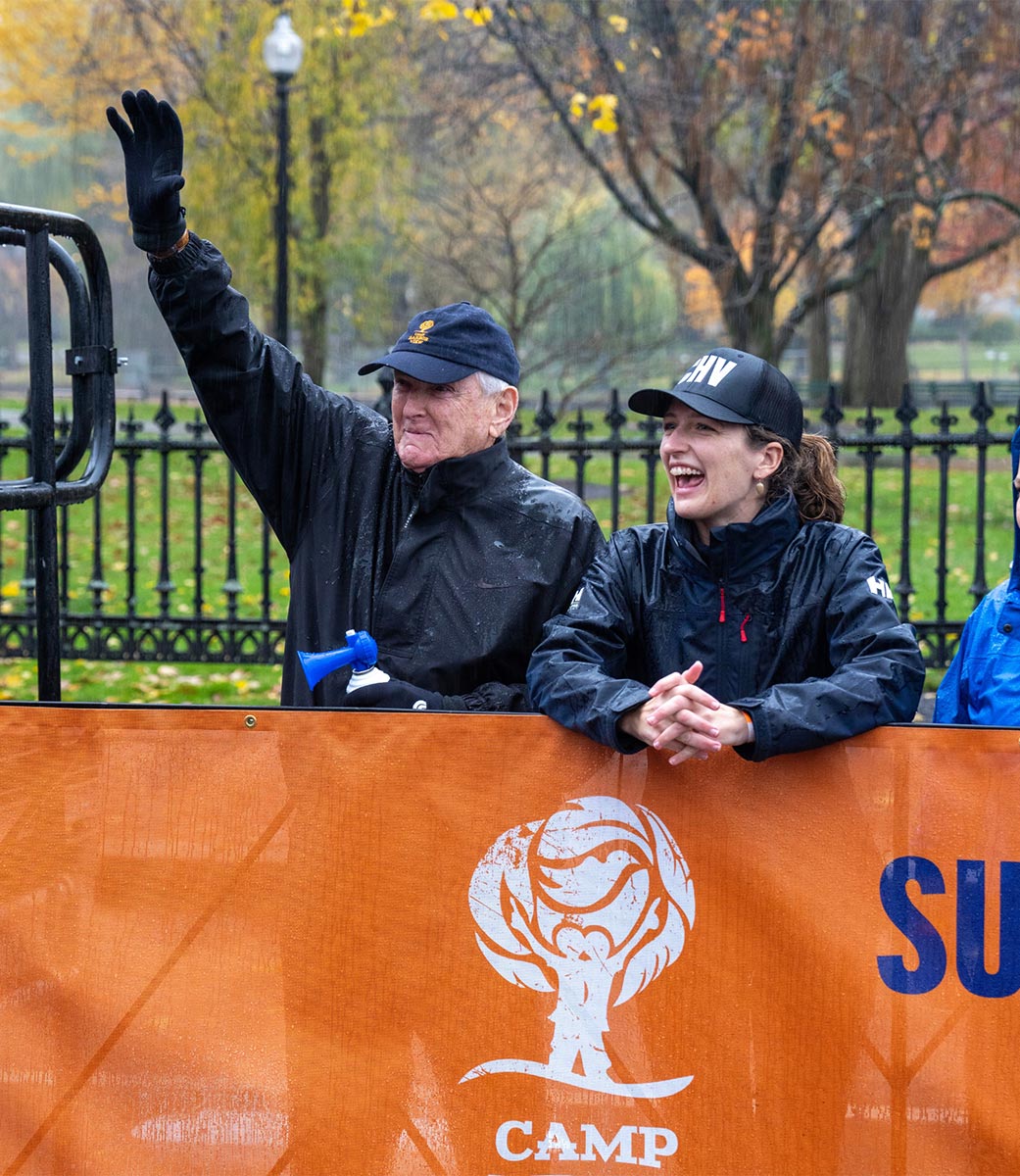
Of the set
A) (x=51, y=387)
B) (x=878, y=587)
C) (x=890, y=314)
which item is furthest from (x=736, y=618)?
(x=890, y=314)

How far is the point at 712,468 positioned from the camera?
9.97 ft

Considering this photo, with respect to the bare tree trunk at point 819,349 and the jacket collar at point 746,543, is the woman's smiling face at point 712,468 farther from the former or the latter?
the bare tree trunk at point 819,349

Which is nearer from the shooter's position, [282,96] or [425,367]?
[425,367]

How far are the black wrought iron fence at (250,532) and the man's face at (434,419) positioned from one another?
4.28 meters

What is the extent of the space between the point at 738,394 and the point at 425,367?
746mm

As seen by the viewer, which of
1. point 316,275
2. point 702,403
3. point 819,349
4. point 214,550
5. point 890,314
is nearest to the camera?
point 702,403

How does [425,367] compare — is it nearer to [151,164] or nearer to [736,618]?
[151,164]

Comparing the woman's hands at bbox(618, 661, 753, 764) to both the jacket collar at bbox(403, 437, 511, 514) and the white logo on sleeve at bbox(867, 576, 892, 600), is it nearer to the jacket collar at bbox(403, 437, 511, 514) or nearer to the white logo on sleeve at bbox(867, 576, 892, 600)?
the white logo on sleeve at bbox(867, 576, 892, 600)

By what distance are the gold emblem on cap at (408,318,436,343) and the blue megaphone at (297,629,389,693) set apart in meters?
0.75

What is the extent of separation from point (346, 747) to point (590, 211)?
17.7 meters

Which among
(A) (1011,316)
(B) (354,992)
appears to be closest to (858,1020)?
(B) (354,992)

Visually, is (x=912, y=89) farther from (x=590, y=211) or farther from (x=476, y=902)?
(x=476, y=902)

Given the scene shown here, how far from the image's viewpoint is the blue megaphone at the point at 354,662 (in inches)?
121

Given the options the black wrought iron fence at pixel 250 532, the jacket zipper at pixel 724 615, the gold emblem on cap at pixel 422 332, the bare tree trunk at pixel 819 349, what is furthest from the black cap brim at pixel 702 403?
the bare tree trunk at pixel 819 349
